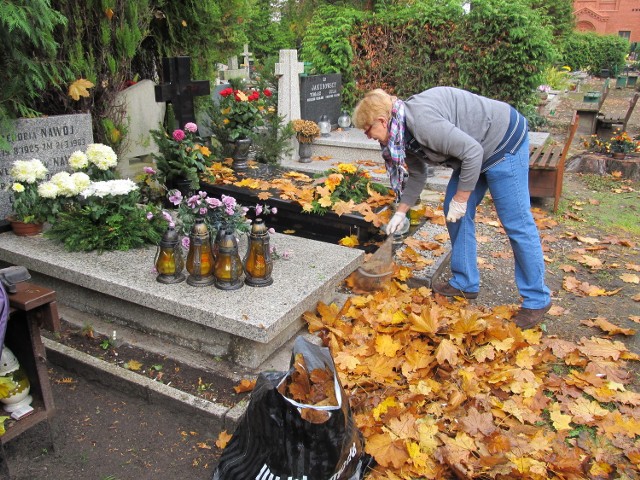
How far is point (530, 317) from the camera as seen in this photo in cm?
326

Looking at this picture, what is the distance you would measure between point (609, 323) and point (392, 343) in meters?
1.51

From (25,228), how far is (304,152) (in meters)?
4.04

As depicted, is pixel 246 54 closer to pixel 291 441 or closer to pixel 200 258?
pixel 200 258

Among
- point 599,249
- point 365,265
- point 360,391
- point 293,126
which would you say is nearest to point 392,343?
point 360,391

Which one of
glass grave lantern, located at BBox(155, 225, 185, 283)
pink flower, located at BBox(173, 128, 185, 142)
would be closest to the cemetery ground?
glass grave lantern, located at BBox(155, 225, 185, 283)

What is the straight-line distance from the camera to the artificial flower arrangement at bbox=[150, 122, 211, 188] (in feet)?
14.8

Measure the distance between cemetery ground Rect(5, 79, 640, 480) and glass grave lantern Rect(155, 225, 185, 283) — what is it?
0.45 metres

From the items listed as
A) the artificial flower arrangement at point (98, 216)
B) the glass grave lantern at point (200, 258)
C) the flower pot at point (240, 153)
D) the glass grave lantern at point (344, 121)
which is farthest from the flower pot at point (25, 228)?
the glass grave lantern at point (344, 121)

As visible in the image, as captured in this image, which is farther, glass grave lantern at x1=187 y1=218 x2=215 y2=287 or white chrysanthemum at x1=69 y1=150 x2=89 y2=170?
white chrysanthemum at x1=69 y1=150 x2=89 y2=170

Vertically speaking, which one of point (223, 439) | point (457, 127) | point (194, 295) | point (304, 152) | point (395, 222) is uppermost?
point (457, 127)

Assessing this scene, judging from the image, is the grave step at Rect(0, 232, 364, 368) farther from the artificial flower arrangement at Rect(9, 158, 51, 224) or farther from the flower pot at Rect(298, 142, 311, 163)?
the flower pot at Rect(298, 142, 311, 163)

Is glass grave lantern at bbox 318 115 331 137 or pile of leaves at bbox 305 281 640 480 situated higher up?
glass grave lantern at bbox 318 115 331 137

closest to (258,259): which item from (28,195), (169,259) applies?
(169,259)

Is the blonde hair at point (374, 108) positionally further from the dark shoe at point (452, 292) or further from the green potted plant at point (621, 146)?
the green potted plant at point (621, 146)
